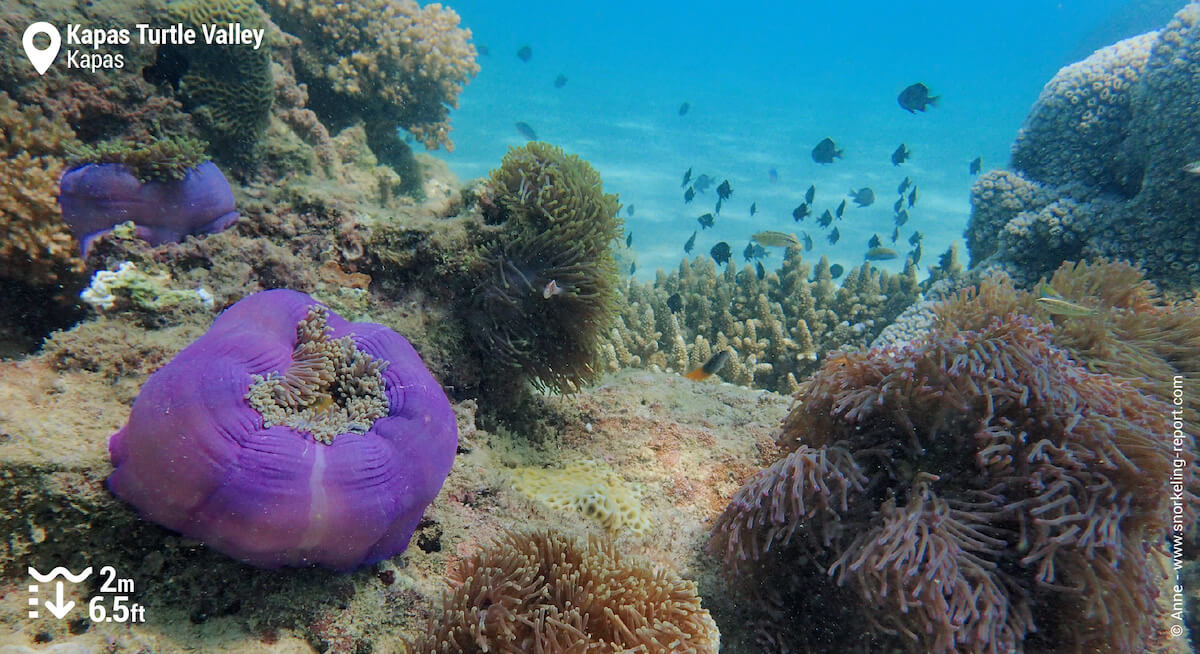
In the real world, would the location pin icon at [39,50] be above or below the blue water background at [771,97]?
below

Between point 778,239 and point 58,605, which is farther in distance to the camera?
point 778,239

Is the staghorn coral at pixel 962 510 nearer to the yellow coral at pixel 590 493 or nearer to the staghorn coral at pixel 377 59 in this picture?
the yellow coral at pixel 590 493

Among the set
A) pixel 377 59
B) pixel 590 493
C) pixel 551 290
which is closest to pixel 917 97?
pixel 377 59

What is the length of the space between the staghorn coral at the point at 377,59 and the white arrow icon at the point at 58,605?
669 centimetres

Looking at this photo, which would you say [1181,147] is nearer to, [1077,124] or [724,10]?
[1077,124]

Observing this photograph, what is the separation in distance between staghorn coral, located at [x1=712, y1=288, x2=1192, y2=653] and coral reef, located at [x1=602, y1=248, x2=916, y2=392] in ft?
11.7

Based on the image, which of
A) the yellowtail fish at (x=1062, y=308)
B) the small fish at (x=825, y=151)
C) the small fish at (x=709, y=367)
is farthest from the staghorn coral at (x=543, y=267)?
the small fish at (x=825, y=151)

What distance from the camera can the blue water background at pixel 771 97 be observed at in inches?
797

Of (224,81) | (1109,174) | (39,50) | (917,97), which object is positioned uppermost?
(917,97)

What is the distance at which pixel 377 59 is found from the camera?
7281 mm

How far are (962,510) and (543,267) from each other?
2.60 m

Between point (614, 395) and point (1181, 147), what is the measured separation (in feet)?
22.5

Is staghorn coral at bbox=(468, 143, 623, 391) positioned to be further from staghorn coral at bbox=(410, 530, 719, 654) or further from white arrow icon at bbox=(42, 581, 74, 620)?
white arrow icon at bbox=(42, 581, 74, 620)

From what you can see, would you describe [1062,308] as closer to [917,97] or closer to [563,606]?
[563,606]
